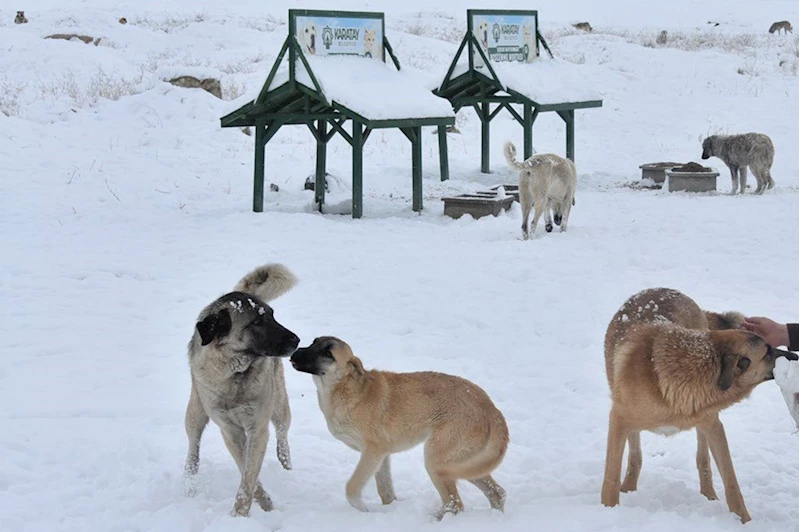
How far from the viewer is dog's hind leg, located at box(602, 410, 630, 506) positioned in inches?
195

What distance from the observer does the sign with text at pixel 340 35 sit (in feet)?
47.8

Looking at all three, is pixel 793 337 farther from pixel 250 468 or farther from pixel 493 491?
pixel 250 468

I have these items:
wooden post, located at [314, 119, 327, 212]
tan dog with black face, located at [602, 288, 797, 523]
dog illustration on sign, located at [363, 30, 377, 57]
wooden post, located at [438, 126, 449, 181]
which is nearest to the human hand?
tan dog with black face, located at [602, 288, 797, 523]

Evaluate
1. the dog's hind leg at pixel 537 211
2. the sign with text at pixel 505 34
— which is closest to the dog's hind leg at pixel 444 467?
the dog's hind leg at pixel 537 211

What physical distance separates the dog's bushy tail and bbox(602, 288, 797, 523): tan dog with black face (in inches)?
33.0

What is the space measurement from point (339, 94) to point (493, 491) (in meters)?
9.73

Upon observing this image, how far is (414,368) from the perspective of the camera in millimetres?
7965

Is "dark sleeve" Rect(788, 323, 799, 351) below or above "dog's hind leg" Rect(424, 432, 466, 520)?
above

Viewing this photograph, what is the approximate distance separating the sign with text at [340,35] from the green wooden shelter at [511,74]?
2.94m

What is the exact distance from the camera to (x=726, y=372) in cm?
464

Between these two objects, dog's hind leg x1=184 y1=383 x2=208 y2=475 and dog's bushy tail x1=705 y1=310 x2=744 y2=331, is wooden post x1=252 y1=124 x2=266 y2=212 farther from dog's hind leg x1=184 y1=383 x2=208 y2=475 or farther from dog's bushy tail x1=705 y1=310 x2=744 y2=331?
dog's bushy tail x1=705 y1=310 x2=744 y2=331

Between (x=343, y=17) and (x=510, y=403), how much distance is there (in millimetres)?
9698

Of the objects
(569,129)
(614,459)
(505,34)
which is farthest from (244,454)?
(569,129)

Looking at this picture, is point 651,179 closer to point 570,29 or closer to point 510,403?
point 510,403
